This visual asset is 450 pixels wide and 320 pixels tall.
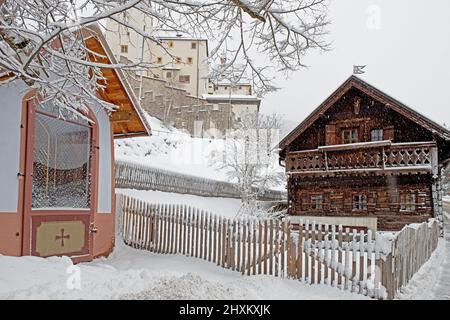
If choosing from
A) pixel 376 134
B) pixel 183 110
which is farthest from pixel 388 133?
pixel 183 110

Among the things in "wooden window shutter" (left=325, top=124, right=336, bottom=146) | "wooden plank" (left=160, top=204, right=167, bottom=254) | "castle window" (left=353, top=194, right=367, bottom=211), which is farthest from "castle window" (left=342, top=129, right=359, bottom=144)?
"wooden plank" (left=160, top=204, right=167, bottom=254)

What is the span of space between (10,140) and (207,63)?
4.08m

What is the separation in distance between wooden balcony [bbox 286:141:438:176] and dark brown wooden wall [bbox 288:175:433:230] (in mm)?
930

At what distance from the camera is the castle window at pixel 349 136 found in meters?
20.7

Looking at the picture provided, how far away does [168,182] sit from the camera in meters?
23.8

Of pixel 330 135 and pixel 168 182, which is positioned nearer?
pixel 330 135

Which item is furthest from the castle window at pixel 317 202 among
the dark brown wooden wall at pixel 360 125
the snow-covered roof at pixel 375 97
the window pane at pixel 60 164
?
the window pane at pixel 60 164

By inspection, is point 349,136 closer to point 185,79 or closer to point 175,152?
point 175,152

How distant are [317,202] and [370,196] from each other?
9.58ft

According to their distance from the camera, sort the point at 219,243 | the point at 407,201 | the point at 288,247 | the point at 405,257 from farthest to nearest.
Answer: the point at 407,201 → the point at 219,243 → the point at 288,247 → the point at 405,257

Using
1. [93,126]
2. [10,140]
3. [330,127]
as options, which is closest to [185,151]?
[330,127]

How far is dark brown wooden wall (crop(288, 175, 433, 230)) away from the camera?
18500 millimetres
